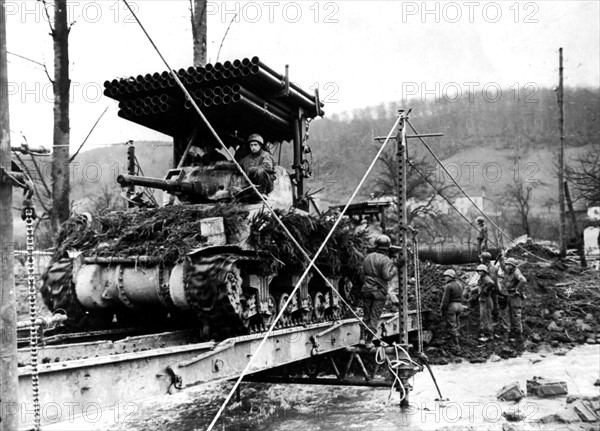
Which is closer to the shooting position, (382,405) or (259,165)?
(382,405)

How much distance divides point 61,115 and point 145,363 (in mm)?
8674

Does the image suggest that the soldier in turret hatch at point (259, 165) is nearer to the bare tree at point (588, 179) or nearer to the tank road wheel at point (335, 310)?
the tank road wheel at point (335, 310)

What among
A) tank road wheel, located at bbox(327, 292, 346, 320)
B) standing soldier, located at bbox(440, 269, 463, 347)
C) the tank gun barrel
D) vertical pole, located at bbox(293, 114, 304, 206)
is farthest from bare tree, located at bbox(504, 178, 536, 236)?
the tank gun barrel

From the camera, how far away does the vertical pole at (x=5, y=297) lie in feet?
10.6

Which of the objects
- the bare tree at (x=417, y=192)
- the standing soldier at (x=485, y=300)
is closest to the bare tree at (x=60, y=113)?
the standing soldier at (x=485, y=300)

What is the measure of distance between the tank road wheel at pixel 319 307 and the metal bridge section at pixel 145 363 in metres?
1.24

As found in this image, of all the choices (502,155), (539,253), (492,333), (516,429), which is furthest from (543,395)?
(502,155)

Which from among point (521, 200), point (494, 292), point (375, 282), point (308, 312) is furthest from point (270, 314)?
point (521, 200)

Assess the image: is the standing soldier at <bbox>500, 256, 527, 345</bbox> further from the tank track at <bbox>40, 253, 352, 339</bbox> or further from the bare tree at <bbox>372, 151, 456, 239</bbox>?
the bare tree at <bbox>372, 151, 456, 239</bbox>

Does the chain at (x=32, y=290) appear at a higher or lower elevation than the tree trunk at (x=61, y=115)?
lower

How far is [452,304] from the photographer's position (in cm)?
1220

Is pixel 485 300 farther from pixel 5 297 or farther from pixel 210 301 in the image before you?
pixel 5 297

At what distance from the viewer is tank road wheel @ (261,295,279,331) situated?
26.8 ft

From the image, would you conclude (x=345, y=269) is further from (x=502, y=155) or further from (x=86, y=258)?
(x=502, y=155)
